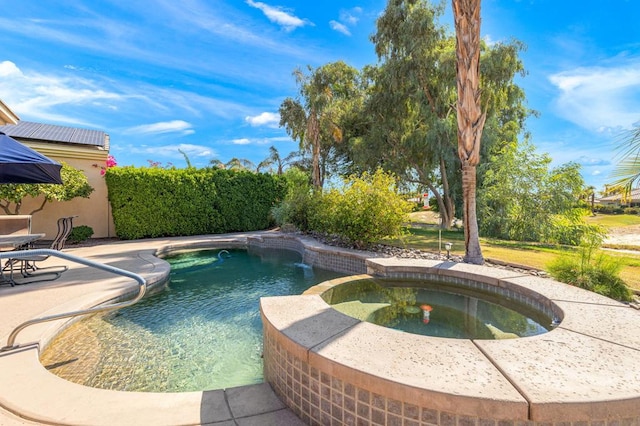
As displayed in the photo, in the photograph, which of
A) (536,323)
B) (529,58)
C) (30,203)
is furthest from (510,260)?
(30,203)

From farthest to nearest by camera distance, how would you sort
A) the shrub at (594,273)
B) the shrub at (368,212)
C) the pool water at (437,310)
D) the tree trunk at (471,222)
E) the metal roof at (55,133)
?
the metal roof at (55,133) < the shrub at (368,212) < the tree trunk at (471,222) < the shrub at (594,273) < the pool water at (437,310)

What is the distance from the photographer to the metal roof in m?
13.4

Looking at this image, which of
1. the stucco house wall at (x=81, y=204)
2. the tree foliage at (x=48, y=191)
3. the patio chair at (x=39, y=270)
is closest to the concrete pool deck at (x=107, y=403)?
the patio chair at (x=39, y=270)

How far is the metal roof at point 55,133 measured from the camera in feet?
43.9

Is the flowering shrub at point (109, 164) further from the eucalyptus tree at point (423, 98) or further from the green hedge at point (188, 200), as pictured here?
the eucalyptus tree at point (423, 98)

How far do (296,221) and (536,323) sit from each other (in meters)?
10.0

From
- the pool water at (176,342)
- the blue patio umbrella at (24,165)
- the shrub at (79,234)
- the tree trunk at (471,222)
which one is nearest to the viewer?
the pool water at (176,342)

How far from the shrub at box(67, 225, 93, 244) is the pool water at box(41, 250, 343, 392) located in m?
7.43

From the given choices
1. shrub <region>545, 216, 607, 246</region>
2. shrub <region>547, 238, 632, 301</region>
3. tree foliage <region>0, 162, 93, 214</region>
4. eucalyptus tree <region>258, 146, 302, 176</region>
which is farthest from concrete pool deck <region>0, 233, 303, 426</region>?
eucalyptus tree <region>258, 146, 302, 176</region>

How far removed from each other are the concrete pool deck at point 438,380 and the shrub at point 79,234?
32.5 ft

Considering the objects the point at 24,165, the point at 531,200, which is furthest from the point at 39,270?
the point at 531,200

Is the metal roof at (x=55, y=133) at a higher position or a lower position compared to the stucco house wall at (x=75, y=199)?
higher

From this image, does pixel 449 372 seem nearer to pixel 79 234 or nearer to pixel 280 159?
pixel 79 234

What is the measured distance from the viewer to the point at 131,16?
9734 mm
